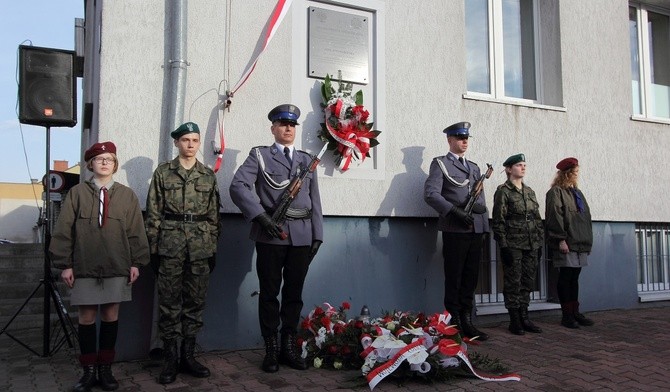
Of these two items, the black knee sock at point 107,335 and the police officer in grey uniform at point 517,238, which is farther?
the police officer in grey uniform at point 517,238

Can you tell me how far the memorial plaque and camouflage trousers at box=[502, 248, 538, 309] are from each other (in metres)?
2.34

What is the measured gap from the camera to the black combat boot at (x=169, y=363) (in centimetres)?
412

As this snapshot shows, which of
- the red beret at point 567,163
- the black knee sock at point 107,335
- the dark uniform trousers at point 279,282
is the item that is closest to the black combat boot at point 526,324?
the red beret at point 567,163

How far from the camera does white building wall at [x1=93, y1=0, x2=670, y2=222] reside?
4891 mm

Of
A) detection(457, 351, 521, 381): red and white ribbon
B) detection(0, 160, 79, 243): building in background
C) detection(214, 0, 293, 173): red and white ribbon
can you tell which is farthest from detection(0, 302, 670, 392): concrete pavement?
detection(0, 160, 79, 243): building in background

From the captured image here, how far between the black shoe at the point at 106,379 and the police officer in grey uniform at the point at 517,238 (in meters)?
3.78

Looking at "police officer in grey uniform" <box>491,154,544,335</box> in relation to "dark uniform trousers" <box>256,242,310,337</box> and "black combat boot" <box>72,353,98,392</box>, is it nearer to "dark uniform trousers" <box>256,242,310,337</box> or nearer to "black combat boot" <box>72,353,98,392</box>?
"dark uniform trousers" <box>256,242,310,337</box>

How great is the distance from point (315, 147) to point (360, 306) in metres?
1.62

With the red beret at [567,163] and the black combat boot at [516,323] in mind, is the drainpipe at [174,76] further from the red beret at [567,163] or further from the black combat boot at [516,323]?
the red beret at [567,163]

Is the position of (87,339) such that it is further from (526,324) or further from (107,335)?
(526,324)

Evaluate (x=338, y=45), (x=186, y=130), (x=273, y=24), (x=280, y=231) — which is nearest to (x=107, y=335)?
(x=280, y=231)

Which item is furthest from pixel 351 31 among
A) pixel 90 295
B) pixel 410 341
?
pixel 90 295

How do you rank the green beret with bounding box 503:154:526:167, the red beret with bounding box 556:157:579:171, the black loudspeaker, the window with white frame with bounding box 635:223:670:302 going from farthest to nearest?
the window with white frame with bounding box 635:223:670:302 → the red beret with bounding box 556:157:579:171 → the green beret with bounding box 503:154:526:167 → the black loudspeaker

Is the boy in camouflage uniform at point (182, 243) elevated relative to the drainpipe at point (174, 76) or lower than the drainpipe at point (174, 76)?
lower
